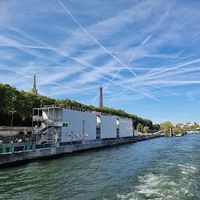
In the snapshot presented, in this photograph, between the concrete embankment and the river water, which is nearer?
the river water

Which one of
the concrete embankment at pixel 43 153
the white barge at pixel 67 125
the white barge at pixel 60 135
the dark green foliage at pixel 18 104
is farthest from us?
the dark green foliage at pixel 18 104

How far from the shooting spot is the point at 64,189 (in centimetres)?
3241

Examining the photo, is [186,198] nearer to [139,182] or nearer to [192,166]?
[139,182]

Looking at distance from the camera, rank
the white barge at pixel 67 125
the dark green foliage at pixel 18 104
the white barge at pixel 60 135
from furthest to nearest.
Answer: the dark green foliage at pixel 18 104 → the white barge at pixel 67 125 → the white barge at pixel 60 135

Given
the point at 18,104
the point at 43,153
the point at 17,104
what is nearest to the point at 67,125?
the point at 43,153

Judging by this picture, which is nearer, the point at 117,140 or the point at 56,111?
the point at 56,111

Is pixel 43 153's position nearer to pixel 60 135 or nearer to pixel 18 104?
pixel 60 135

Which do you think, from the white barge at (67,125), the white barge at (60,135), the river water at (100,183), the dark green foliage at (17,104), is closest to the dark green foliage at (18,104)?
the dark green foliage at (17,104)

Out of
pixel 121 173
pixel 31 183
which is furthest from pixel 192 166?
pixel 31 183

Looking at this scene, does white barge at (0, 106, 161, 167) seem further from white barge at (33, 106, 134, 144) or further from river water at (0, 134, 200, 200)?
river water at (0, 134, 200, 200)

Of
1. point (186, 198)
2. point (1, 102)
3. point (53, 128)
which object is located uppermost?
point (1, 102)

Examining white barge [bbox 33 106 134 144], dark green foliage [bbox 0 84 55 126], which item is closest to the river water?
white barge [bbox 33 106 134 144]

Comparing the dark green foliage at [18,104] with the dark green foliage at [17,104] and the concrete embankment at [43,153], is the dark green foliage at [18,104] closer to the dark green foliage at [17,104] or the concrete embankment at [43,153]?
the dark green foliage at [17,104]

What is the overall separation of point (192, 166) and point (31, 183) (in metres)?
23.4
